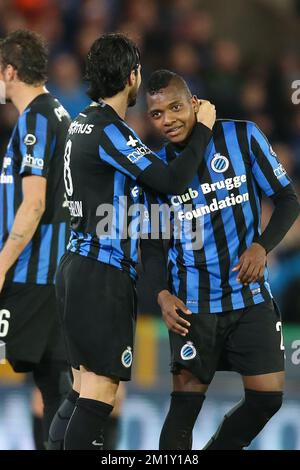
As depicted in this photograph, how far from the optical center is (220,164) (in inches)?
165

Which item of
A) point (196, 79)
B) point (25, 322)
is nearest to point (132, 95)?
point (25, 322)

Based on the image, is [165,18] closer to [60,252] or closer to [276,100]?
[276,100]

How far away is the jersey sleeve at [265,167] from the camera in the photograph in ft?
13.7

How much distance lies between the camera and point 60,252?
15.4 ft

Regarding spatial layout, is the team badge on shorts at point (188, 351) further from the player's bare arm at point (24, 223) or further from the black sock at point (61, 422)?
the player's bare arm at point (24, 223)

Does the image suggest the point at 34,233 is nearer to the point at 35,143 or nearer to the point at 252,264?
the point at 35,143

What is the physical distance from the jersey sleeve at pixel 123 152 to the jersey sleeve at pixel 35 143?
646 millimetres

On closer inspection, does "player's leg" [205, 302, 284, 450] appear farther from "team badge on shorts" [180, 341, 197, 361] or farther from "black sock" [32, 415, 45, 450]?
"black sock" [32, 415, 45, 450]

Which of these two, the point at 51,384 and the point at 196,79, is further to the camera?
the point at 196,79

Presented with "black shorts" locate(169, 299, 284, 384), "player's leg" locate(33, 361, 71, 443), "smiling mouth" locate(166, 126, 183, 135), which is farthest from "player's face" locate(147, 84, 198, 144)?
"player's leg" locate(33, 361, 71, 443)

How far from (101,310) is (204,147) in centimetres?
76

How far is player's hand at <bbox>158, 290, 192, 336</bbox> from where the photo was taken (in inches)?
162

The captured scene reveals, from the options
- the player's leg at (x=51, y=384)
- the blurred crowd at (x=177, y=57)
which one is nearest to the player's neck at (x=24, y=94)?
the player's leg at (x=51, y=384)

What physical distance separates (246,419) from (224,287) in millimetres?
562
